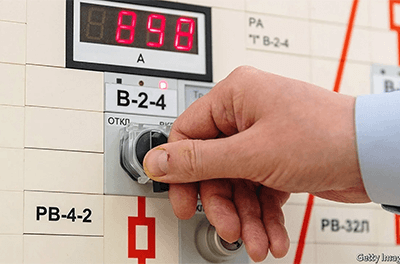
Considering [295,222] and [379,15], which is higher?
[379,15]

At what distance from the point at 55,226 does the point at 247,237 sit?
30 centimetres

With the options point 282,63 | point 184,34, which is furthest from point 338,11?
point 184,34

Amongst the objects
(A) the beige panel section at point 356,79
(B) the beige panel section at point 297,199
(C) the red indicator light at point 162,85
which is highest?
(A) the beige panel section at point 356,79

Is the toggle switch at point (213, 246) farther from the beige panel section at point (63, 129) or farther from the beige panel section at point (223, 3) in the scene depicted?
the beige panel section at point (223, 3)

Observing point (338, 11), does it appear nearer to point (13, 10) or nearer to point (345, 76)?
point (345, 76)

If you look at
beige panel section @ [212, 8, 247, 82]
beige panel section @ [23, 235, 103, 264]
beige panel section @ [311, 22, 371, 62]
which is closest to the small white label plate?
beige panel section @ [212, 8, 247, 82]

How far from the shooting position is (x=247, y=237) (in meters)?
0.91

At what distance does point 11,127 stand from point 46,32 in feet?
0.56

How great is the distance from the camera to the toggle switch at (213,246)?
1.04 metres

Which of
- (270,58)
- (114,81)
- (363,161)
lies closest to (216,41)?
(270,58)

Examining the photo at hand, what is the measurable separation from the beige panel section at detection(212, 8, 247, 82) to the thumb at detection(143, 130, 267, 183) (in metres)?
0.30

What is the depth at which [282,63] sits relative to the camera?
121cm

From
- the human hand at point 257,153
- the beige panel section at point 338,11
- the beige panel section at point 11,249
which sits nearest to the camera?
the human hand at point 257,153

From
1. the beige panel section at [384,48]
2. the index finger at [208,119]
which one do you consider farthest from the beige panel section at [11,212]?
the beige panel section at [384,48]
